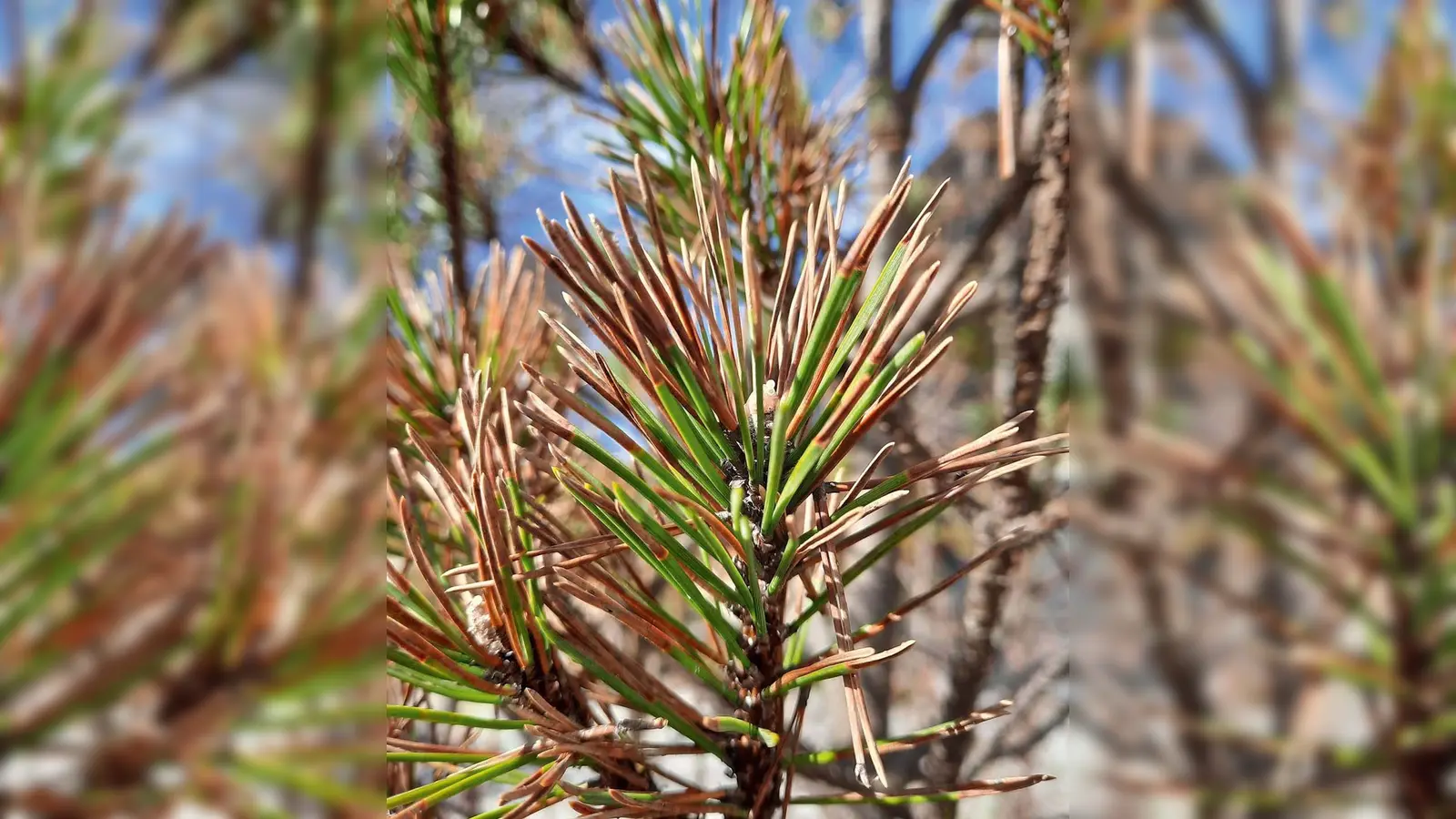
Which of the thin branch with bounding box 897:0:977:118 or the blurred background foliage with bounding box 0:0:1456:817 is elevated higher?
the thin branch with bounding box 897:0:977:118

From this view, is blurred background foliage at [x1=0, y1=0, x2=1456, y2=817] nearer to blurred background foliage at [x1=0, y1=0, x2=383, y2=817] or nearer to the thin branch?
blurred background foliage at [x1=0, y1=0, x2=383, y2=817]

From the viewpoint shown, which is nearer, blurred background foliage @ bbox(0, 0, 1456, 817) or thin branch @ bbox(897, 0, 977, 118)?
blurred background foliage @ bbox(0, 0, 1456, 817)

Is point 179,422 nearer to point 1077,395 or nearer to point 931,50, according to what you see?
point 1077,395

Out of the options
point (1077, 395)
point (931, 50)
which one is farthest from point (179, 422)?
point (931, 50)

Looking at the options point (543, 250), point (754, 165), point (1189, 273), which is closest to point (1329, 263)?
point (1189, 273)

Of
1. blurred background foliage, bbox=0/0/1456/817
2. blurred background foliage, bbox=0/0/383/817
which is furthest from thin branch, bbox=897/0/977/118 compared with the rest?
blurred background foliage, bbox=0/0/383/817

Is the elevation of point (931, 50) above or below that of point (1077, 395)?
above

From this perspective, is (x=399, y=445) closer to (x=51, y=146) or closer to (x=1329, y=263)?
(x=51, y=146)

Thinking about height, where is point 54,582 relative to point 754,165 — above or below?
below

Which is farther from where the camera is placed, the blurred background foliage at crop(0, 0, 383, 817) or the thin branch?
the thin branch

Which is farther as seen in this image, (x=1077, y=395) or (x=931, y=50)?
(x=931, y=50)

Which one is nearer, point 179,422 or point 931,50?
point 179,422
